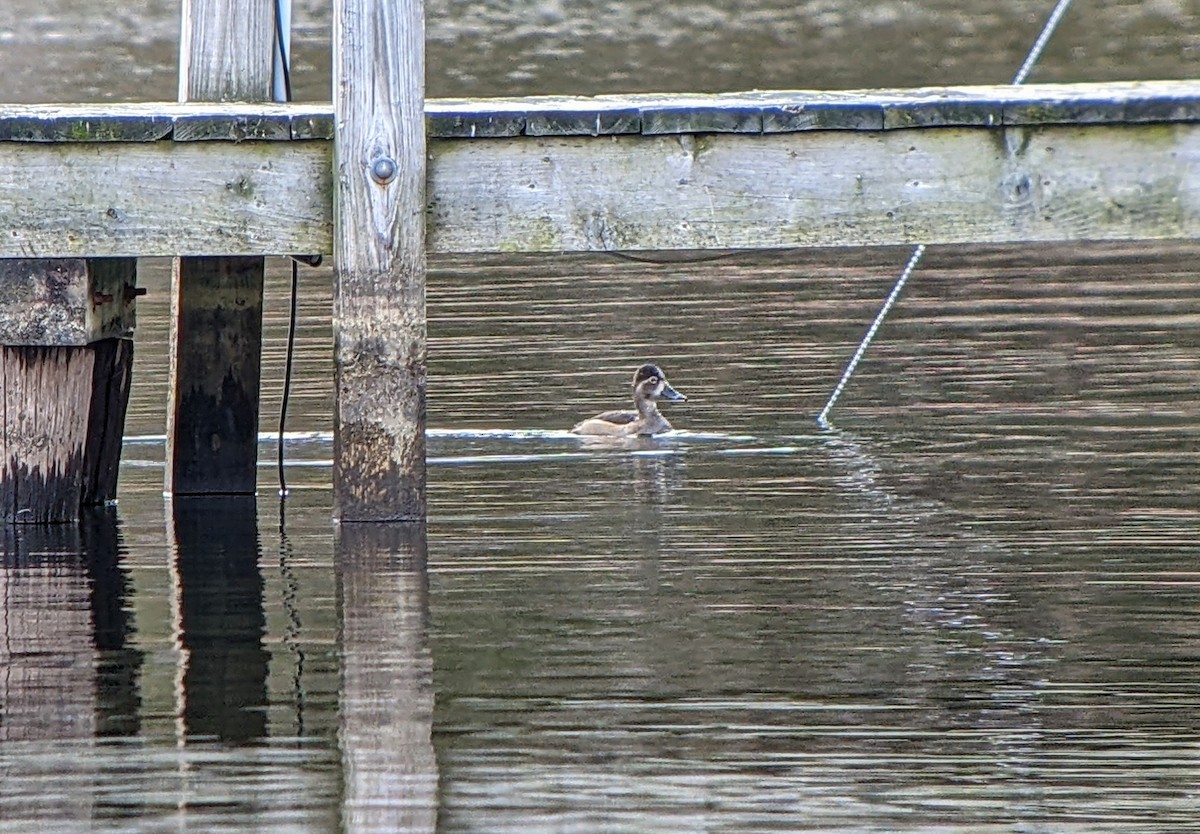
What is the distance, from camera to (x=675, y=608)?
6.19m

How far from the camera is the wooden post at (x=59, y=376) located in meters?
7.66

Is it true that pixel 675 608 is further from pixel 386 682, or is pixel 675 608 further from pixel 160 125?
pixel 160 125

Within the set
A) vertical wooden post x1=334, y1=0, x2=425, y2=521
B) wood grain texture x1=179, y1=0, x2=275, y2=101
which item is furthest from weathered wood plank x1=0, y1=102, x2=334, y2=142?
wood grain texture x1=179, y1=0, x2=275, y2=101

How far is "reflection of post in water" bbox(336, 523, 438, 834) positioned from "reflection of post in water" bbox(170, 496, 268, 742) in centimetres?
20

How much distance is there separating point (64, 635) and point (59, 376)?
6.71ft

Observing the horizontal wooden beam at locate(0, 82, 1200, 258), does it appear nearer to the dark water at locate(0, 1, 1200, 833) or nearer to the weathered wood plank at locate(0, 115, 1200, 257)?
the weathered wood plank at locate(0, 115, 1200, 257)

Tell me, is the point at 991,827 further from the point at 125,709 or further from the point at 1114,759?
the point at 125,709

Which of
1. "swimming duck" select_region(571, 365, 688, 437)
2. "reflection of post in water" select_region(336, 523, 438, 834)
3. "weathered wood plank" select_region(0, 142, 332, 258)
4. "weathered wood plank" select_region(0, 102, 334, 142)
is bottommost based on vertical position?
"reflection of post in water" select_region(336, 523, 438, 834)

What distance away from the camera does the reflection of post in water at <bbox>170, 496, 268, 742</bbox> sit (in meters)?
5.05

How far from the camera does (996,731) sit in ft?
15.6

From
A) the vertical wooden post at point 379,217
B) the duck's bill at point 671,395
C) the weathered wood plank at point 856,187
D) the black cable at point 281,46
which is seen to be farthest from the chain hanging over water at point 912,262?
the black cable at point 281,46

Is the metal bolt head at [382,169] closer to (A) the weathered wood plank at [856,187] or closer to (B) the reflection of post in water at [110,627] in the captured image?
(A) the weathered wood plank at [856,187]

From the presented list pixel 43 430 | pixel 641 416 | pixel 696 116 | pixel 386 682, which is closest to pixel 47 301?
pixel 43 430

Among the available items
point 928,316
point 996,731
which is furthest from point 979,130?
point 928,316
